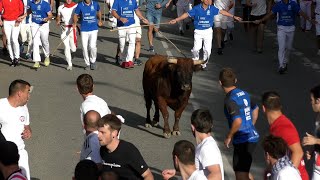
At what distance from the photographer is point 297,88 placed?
1509 centimetres

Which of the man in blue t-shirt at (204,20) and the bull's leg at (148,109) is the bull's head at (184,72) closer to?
the bull's leg at (148,109)

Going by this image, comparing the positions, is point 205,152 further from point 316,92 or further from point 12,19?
point 12,19

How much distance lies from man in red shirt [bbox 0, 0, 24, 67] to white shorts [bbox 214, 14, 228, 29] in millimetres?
5156

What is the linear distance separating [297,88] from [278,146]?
867cm

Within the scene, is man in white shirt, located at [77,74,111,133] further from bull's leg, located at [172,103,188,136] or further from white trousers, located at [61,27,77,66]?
white trousers, located at [61,27,77,66]

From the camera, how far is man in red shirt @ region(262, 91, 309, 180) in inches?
290

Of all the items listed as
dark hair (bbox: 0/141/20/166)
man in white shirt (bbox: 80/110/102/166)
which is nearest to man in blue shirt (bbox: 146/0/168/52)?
man in white shirt (bbox: 80/110/102/166)

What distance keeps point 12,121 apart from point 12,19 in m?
8.90

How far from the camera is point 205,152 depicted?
6.96m

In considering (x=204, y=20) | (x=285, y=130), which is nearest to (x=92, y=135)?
(x=285, y=130)

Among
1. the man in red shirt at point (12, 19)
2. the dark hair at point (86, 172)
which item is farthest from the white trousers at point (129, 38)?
the dark hair at point (86, 172)

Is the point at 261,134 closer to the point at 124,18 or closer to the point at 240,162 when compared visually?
the point at 240,162

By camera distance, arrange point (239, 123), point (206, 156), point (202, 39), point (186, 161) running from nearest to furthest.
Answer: point (186, 161) < point (206, 156) < point (239, 123) < point (202, 39)

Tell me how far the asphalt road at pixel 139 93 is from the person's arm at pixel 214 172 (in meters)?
3.09
